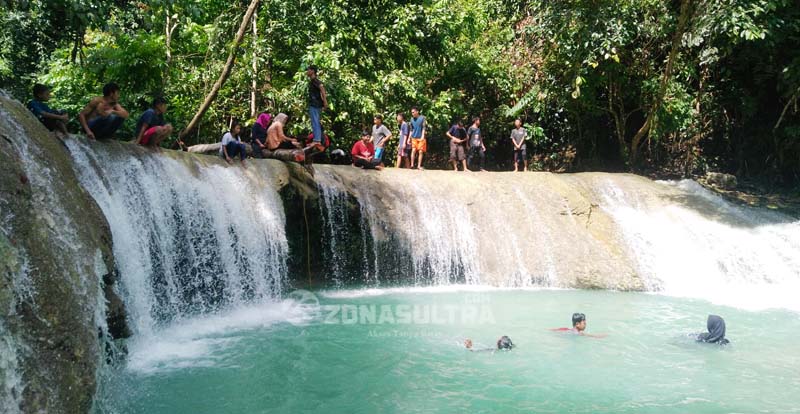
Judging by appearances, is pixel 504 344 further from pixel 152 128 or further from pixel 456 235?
pixel 152 128

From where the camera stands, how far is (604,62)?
15.4 meters

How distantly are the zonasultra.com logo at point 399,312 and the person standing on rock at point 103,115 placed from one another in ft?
11.8

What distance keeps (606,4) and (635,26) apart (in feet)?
3.08

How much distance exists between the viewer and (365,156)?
1215 cm

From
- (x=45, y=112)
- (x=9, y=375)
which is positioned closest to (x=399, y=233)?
(x=45, y=112)

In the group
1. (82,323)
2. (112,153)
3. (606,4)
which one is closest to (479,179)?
(606,4)

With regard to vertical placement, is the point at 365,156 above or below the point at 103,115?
below

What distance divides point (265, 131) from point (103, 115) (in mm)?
4033

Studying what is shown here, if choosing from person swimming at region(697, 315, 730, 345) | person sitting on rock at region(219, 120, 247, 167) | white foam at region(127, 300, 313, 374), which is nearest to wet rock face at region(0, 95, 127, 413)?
white foam at region(127, 300, 313, 374)

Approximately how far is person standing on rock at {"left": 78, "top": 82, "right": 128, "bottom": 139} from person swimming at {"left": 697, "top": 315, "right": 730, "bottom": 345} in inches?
293

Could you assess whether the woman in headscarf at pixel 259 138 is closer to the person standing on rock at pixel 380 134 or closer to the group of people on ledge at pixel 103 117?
the group of people on ledge at pixel 103 117

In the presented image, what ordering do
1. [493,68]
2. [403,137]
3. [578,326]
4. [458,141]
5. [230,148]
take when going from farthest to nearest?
[493,68]
[458,141]
[403,137]
[230,148]
[578,326]

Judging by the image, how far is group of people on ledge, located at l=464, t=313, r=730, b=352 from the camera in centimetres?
696

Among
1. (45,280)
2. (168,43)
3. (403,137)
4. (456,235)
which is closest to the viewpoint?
(45,280)
